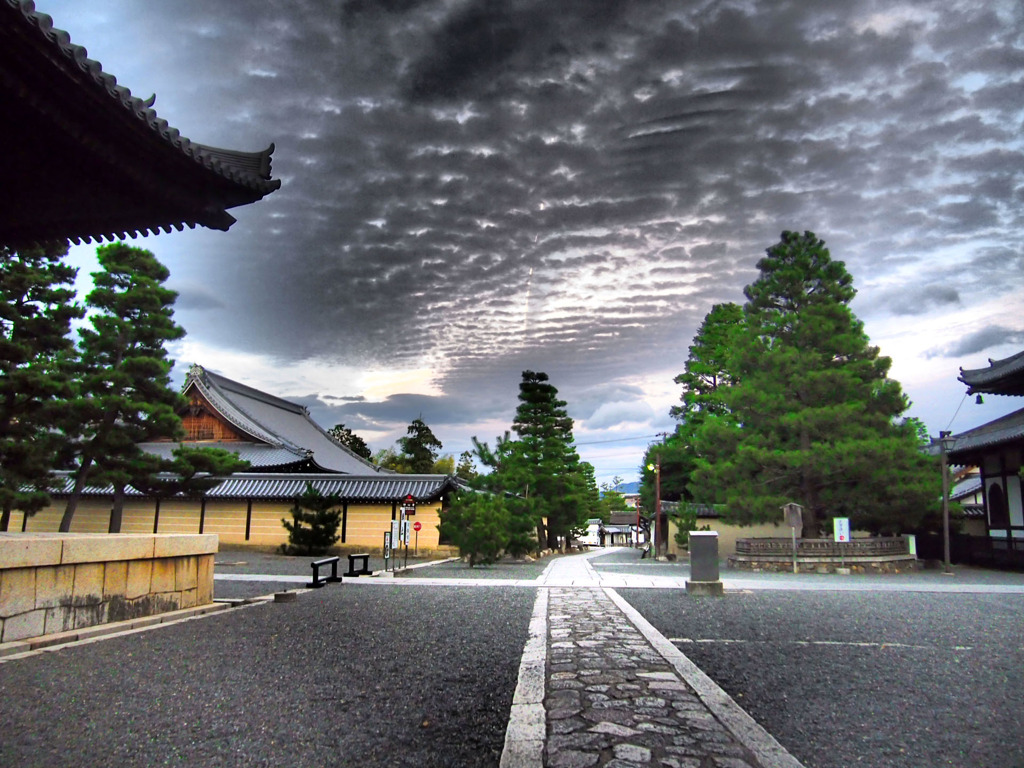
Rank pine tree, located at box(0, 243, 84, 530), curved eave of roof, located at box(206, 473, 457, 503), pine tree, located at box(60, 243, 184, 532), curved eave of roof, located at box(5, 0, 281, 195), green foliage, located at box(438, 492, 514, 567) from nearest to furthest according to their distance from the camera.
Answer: curved eave of roof, located at box(5, 0, 281, 195) < pine tree, located at box(0, 243, 84, 530) < pine tree, located at box(60, 243, 184, 532) < green foliage, located at box(438, 492, 514, 567) < curved eave of roof, located at box(206, 473, 457, 503)

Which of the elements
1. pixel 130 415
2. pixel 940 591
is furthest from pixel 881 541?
pixel 130 415

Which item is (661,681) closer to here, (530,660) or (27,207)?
(530,660)

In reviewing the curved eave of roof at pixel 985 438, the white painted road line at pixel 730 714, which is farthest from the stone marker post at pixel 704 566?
the curved eave of roof at pixel 985 438

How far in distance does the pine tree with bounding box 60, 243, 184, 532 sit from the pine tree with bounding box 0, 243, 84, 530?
1.61 m

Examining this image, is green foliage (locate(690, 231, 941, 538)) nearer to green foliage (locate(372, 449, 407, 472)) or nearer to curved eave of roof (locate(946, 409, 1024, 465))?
curved eave of roof (locate(946, 409, 1024, 465))

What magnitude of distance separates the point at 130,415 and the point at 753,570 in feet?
64.1

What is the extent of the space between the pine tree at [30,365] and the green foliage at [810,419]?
18824mm

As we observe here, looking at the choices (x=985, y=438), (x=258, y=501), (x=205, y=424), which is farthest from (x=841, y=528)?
(x=205, y=424)

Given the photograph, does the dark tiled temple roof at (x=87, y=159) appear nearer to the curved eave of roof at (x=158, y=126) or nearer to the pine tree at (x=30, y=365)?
the curved eave of roof at (x=158, y=126)

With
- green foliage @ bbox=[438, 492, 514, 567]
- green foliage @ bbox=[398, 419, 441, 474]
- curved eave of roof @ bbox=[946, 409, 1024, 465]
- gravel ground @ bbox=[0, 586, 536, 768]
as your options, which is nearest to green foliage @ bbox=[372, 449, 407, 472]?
green foliage @ bbox=[398, 419, 441, 474]

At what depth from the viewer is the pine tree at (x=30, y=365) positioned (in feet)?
50.5

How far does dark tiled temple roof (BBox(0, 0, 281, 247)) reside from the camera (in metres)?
4.45

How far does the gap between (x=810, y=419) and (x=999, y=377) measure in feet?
21.2

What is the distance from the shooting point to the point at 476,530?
68.5ft
